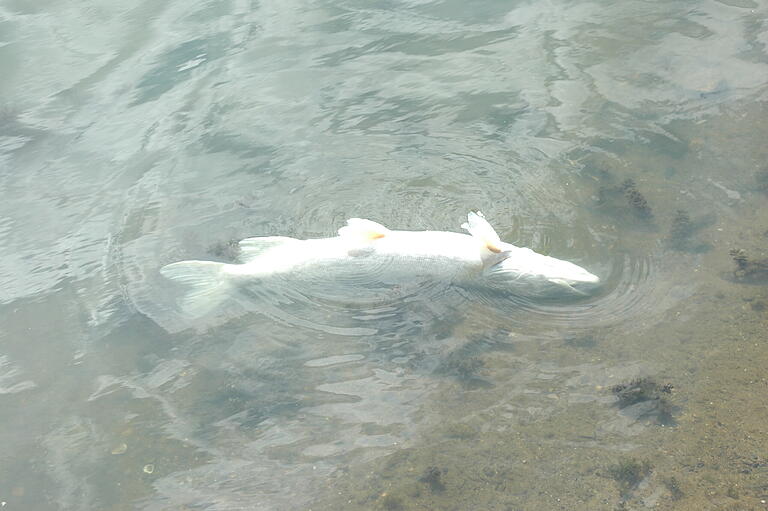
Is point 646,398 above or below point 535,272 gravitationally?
below

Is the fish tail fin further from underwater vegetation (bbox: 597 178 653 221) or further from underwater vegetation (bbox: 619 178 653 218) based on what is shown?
underwater vegetation (bbox: 619 178 653 218)

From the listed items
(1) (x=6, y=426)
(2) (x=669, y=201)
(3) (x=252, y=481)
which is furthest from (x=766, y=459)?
(1) (x=6, y=426)

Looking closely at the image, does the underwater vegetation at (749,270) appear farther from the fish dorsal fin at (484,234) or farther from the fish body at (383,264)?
the fish dorsal fin at (484,234)

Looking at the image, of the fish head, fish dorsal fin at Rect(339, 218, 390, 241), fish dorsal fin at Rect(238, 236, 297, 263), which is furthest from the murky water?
fish dorsal fin at Rect(339, 218, 390, 241)

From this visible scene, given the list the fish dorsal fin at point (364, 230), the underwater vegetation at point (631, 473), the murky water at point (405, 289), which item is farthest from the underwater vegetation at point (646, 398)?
the fish dorsal fin at point (364, 230)

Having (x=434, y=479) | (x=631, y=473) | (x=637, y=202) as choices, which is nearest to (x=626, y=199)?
(x=637, y=202)

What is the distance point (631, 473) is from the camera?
464cm

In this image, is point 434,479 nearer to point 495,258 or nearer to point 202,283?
point 495,258

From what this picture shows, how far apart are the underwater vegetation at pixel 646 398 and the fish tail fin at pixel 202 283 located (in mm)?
3920

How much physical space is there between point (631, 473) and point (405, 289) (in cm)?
276

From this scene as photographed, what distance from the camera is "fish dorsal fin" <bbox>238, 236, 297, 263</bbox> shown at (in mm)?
6719

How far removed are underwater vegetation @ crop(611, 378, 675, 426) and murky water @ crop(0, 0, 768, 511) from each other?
0.9 inches

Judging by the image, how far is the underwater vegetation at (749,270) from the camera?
19.5ft

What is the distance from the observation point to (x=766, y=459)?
178 inches
